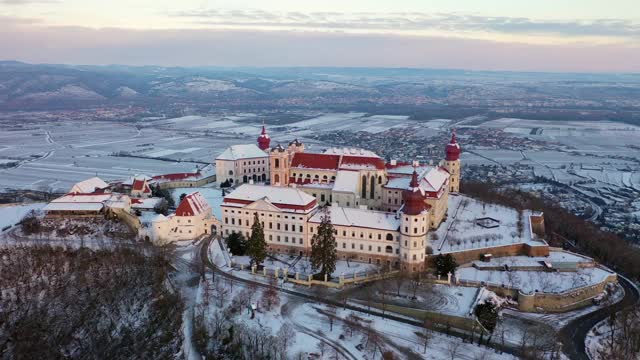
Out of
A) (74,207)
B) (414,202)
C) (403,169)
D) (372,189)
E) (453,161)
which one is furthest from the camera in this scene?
(453,161)

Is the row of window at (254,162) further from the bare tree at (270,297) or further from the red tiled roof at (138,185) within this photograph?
the bare tree at (270,297)

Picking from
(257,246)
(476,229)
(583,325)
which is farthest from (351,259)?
(583,325)

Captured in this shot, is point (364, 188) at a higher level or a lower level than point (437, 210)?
higher

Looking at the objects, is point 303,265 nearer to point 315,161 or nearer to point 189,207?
point 189,207

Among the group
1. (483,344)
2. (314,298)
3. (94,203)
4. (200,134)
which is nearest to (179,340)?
(314,298)

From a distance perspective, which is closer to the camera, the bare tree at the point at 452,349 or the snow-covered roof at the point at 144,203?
the bare tree at the point at 452,349

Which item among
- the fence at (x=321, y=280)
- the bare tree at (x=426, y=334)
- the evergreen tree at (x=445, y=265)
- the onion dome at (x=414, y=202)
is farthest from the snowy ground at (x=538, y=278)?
the bare tree at (x=426, y=334)

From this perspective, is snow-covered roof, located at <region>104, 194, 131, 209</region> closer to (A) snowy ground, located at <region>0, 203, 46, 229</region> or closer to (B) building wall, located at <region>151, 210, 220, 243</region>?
(B) building wall, located at <region>151, 210, 220, 243</region>
